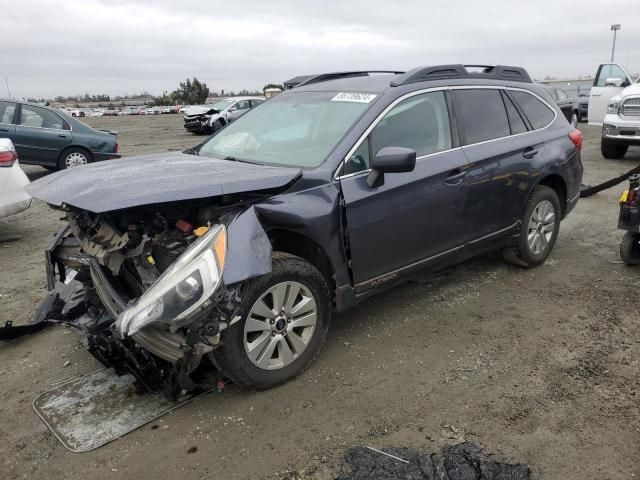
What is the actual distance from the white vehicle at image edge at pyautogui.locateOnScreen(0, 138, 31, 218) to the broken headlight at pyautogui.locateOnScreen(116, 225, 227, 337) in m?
4.18

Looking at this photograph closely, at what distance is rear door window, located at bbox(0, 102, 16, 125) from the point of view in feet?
32.9

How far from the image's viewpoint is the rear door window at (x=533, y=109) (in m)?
4.88

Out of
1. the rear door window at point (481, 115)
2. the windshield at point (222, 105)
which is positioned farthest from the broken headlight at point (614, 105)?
the windshield at point (222, 105)

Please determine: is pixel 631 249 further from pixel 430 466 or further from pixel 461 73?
pixel 430 466

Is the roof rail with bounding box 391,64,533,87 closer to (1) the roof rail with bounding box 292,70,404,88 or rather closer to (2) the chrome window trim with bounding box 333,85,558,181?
(2) the chrome window trim with bounding box 333,85,558,181

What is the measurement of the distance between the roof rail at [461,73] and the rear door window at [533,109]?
174 millimetres

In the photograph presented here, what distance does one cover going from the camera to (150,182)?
2932mm

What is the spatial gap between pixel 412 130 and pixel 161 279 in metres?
2.13

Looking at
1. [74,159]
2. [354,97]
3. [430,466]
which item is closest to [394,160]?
[354,97]

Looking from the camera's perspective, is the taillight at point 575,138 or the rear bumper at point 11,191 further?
the rear bumper at point 11,191

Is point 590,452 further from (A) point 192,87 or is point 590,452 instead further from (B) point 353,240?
(A) point 192,87

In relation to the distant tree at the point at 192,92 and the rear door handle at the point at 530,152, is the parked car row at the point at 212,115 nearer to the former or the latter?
the rear door handle at the point at 530,152

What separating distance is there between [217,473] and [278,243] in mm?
1355

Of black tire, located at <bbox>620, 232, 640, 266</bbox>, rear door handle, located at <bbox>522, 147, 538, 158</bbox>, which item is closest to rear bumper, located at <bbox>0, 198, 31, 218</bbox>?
rear door handle, located at <bbox>522, 147, 538, 158</bbox>
